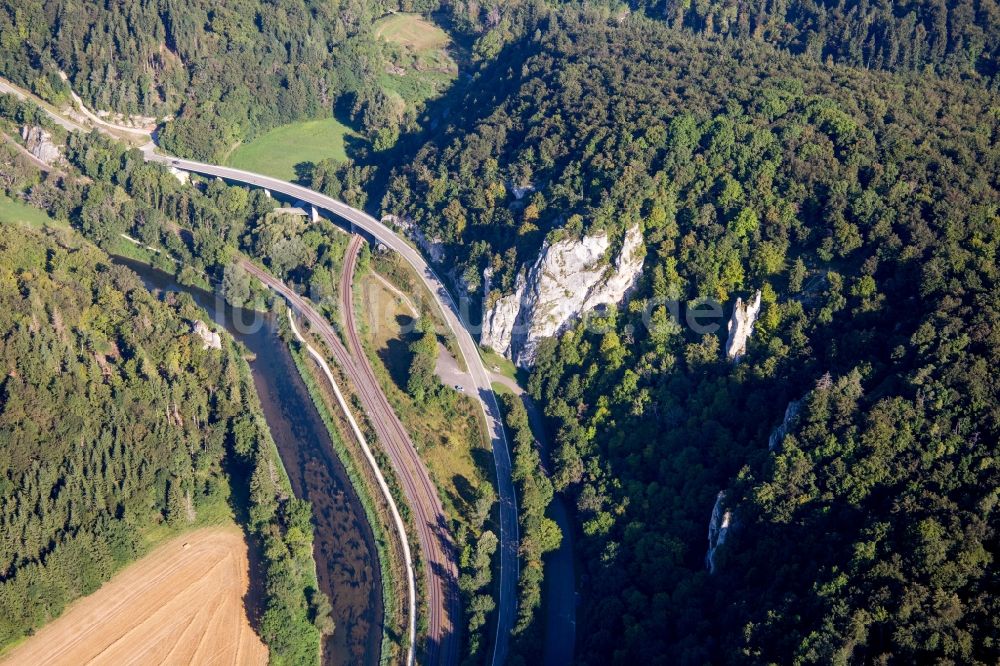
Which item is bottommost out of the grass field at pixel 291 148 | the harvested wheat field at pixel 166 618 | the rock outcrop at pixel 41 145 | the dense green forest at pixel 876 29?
the harvested wheat field at pixel 166 618

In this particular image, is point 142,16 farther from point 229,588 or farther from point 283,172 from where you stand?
point 229,588

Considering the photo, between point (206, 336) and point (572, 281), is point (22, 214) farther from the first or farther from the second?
point (572, 281)

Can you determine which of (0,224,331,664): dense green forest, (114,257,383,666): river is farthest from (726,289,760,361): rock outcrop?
(0,224,331,664): dense green forest

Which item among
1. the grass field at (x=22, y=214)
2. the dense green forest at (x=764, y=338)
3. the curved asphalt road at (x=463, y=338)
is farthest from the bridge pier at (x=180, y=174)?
the dense green forest at (x=764, y=338)

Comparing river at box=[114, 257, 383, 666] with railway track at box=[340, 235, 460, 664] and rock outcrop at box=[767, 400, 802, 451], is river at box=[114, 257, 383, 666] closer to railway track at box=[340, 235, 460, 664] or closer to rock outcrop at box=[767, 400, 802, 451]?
railway track at box=[340, 235, 460, 664]

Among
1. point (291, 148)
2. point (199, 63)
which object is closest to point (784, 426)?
point (291, 148)

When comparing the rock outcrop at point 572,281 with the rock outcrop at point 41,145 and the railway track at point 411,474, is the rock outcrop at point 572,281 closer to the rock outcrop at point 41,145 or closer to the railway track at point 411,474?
the railway track at point 411,474
